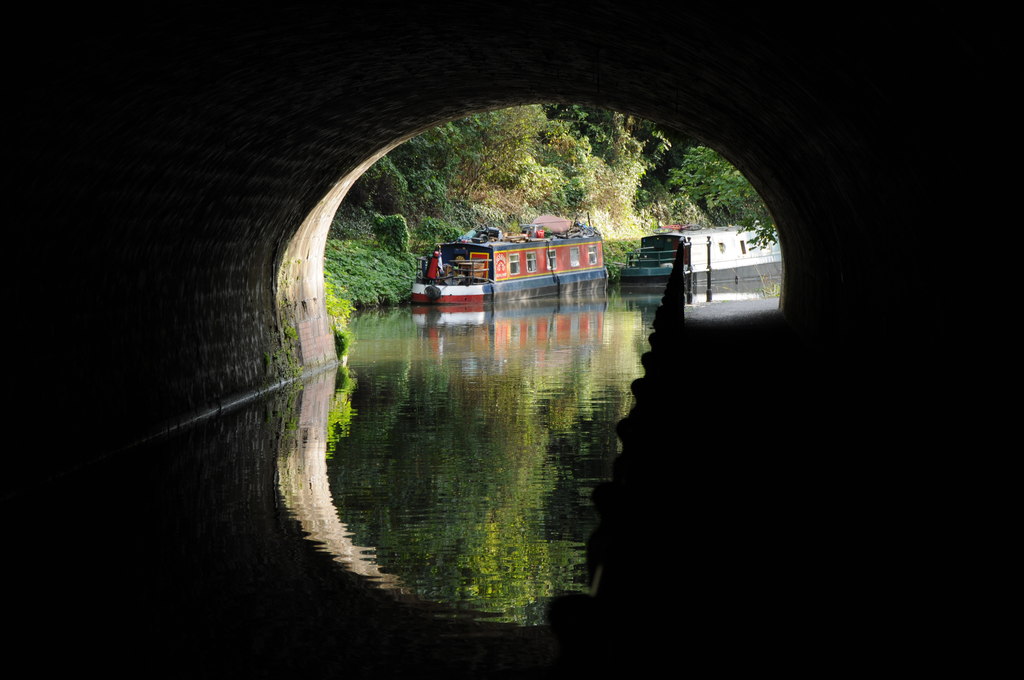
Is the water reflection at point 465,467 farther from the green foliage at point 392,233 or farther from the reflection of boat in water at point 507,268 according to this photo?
the green foliage at point 392,233

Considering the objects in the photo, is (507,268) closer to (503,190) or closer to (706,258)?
(706,258)

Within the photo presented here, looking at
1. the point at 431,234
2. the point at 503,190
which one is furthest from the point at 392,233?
the point at 503,190

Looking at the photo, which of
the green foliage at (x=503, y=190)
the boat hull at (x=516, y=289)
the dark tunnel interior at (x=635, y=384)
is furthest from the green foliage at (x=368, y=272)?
the dark tunnel interior at (x=635, y=384)

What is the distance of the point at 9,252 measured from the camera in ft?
29.2

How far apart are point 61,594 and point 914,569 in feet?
16.9

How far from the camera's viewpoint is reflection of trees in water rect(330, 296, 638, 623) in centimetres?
771

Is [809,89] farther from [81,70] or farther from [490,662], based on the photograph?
[81,70]

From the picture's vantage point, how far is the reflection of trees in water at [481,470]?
25.3 ft

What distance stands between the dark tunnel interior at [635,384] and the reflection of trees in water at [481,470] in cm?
75

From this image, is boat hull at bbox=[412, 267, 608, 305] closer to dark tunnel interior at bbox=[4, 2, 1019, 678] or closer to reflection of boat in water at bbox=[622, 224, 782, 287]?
reflection of boat in water at bbox=[622, 224, 782, 287]

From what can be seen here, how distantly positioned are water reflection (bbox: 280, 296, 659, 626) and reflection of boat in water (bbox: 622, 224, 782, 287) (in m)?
16.8

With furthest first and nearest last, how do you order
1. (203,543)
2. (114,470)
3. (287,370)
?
1. (287,370)
2. (114,470)
3. (203,543)

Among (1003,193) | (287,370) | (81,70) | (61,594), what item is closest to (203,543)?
(61,594)

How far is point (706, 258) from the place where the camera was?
38594mm
